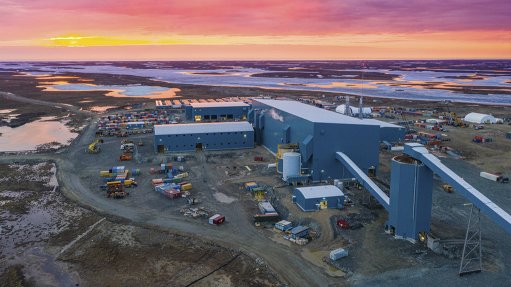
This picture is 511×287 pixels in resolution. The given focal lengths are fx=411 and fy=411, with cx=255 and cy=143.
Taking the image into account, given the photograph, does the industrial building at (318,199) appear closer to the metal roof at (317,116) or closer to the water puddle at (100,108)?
the metal roof at (317,116)

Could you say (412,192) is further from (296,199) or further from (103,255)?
(103,255)

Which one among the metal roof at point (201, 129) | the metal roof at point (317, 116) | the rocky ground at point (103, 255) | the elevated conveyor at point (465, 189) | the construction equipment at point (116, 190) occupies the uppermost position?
the metal roof at point (317, 116)

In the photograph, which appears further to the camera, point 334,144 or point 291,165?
point 334,144

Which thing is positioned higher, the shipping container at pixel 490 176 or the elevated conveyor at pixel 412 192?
the elevated conveyor at pixel 412 192

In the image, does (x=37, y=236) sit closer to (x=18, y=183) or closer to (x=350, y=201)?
(x=18, y=183)

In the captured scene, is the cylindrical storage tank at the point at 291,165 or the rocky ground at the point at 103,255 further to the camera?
the cylindrical storage tank at the point at 291,165

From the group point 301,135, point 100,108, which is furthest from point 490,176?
point 100,108

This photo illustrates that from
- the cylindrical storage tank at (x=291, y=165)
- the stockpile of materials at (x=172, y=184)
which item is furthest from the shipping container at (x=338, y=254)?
the stockpile of materials at (x=172, y=184)
